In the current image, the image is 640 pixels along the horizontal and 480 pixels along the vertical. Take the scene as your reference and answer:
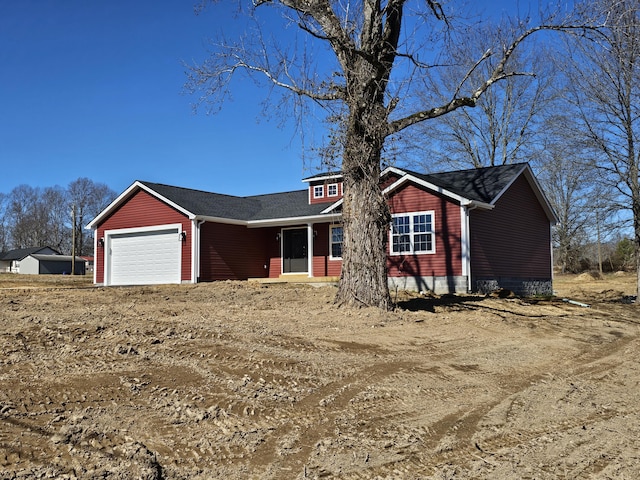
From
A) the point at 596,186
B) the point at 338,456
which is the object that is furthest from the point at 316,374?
the point at 596,186

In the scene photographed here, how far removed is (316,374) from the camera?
5746 mm

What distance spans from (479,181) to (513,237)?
2.39 meters

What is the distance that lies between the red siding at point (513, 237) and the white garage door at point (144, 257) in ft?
35.7

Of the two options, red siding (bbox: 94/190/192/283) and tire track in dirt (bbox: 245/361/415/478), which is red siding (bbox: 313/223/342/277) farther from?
tire track in dirt (bbox: 245/361/415/478)

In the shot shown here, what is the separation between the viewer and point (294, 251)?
22.8 meters

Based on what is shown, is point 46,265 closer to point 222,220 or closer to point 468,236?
point 222,220

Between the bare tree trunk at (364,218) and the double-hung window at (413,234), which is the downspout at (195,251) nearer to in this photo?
the double-hung window at (413,234)

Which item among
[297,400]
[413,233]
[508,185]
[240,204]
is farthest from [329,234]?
[297,400]

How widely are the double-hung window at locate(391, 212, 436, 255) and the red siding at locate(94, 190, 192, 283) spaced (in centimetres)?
766

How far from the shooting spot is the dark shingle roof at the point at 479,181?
1834 cm

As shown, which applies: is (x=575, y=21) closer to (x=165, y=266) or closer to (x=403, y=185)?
(x=403, y=185)

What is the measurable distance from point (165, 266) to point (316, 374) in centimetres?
1706

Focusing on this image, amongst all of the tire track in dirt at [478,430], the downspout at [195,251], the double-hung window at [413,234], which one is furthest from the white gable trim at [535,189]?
the tire track in dirt at [478,430]

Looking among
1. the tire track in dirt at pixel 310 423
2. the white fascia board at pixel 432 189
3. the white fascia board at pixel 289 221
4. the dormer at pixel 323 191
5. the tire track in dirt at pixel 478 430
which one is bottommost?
the tire track in dirt at pixel 478 430
